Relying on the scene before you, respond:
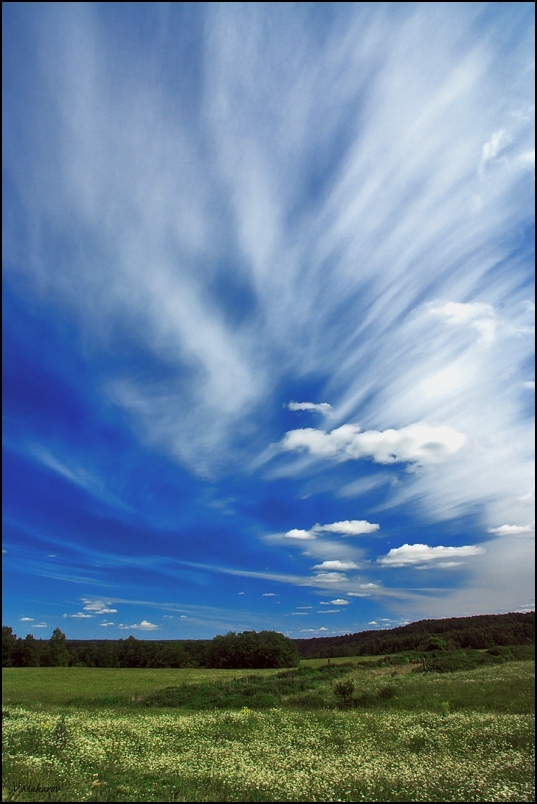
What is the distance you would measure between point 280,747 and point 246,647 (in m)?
66.7

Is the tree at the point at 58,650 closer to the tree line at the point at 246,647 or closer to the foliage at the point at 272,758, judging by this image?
the tree line at the point at 246,647

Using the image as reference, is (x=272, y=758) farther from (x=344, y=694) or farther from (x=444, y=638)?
(x=444, y=638)

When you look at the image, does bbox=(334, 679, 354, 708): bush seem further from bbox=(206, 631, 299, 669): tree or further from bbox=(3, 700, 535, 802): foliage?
bbox=(206, 631, 299, 669): tree

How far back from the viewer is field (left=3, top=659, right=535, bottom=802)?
14.8 metres

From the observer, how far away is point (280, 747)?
2066 centimetres

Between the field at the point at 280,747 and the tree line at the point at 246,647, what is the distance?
4075 centimetres

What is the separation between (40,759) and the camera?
17266mm

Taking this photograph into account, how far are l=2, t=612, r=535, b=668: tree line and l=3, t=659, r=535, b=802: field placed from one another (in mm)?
40748

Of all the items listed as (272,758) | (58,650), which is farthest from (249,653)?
(272,758)

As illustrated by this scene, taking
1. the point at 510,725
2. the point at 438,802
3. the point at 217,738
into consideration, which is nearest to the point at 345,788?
the point at 438,802

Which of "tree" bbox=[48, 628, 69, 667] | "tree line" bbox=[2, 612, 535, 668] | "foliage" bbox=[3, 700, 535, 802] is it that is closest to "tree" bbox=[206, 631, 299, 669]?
"tree line" bbox=[2, 612, 535, 668]

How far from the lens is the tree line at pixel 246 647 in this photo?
74438 mm

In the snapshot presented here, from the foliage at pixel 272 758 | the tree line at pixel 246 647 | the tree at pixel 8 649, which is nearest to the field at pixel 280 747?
the foliage at pixel 272 758

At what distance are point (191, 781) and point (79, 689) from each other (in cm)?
4017
